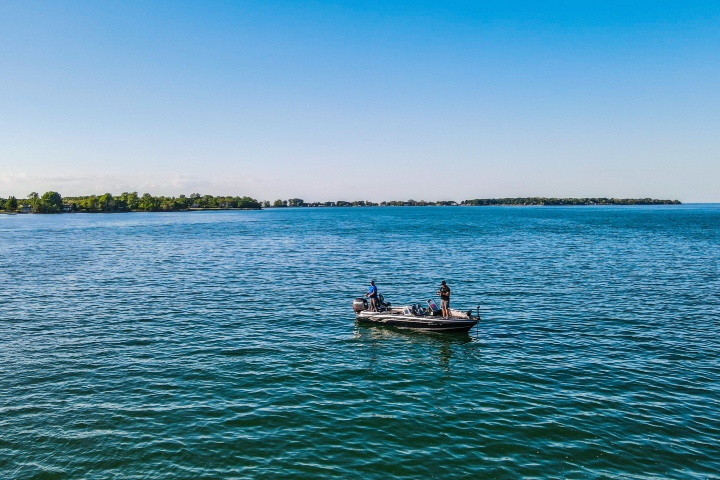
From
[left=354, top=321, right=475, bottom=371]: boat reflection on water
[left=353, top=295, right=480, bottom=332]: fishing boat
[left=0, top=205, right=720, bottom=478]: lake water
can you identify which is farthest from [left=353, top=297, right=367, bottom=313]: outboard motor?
[left=354, top=321, right=475, bottom=371]: boat reflection on water

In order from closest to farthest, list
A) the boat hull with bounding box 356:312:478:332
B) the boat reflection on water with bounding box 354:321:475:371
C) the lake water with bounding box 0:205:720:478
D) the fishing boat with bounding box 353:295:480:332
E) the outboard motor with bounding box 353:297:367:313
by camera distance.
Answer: the lake water with bounding box 0:205:720:478, the boat reflection on water with bounding box 354:321:475:371, the boat hull with bounding box 356:312:478:332, the fishing boat with bounding box 353:295:480:332, the outboard motor with bounding box 353:297:367:313

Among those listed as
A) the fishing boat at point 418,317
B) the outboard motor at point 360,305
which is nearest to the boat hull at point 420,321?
the fishing boat at point 418,317

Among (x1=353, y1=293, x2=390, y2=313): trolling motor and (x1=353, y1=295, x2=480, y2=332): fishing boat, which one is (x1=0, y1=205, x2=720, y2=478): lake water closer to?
(x1=353, y1=295, x2=480, y2=332): fishing boat

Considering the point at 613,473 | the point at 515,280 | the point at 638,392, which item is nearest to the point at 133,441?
the point at 613,473

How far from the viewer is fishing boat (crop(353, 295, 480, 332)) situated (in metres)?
30.9

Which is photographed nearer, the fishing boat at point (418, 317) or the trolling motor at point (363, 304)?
the fishing boat at point (418, 317)

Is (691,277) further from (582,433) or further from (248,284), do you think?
(248,284)

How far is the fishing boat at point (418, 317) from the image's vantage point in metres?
30.9

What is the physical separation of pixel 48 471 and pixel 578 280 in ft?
160

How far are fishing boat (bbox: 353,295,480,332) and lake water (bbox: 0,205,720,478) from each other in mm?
779

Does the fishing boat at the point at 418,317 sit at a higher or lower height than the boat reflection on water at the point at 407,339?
higher

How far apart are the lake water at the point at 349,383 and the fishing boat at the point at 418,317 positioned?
2.56 ft

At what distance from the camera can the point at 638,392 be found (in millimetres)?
21203

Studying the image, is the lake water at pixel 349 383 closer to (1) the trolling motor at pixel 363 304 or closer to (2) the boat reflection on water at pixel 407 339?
(2) the boat reflection on water at pixel 407 339
